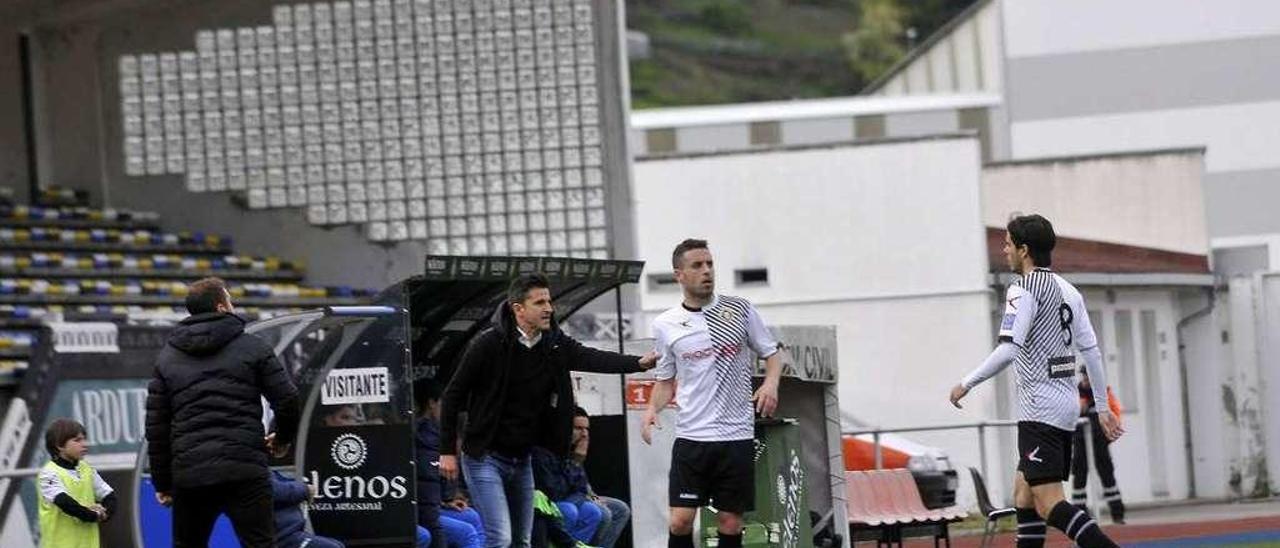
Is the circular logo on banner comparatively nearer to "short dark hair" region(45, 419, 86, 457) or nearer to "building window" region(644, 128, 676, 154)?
"short dark hair" region(45, 419, 86, 457)

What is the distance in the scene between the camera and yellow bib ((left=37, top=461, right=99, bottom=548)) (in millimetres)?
15266

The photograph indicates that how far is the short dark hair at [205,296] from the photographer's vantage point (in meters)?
12.6

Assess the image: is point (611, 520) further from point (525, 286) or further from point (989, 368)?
point (989, 368)

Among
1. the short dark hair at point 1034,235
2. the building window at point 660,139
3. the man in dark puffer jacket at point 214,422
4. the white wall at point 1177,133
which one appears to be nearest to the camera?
the man in dark puffer jacket at point 214,422

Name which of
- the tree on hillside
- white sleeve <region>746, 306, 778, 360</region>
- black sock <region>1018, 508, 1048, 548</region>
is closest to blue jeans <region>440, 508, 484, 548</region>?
white sleeve <region>746, 306, 778, 360</region>

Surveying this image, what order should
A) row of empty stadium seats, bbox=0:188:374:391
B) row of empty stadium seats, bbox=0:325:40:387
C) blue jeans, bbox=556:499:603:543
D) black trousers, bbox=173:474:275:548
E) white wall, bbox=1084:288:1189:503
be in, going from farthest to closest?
white wall, bbox=1084:288:1189:503 → row of empty stadium seats, bbox=0:188:374:391 → row of empty stadium seats, bbox=0:325:40:387 → blue jeans, bbox=556:499:603:543 → black trousers, bbox=173:474:275:548

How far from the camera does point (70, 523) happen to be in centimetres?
1534

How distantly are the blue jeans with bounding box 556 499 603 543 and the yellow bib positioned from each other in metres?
2.81

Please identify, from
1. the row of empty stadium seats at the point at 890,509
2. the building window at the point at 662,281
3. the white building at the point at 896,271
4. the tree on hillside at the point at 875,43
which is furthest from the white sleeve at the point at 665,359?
the tree on hillside at the point at 875,43

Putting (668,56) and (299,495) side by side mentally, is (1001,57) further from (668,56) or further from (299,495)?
(668,56)

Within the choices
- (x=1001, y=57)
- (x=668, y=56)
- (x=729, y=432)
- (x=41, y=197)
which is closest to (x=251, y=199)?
(x=41, y=197)

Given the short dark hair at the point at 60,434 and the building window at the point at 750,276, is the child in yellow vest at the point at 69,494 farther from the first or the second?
the building window at the point at 750,276

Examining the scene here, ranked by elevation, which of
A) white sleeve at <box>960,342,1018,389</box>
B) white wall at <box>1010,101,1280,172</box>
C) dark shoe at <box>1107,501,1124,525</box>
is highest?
white wall at <box>1010,101,1280,172</box>

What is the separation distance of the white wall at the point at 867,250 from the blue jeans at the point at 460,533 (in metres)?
17.5
